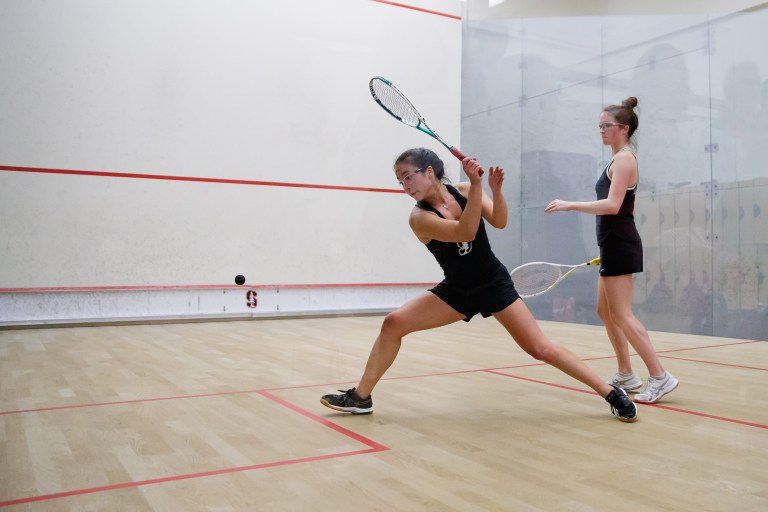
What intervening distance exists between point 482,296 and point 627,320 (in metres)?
0.60

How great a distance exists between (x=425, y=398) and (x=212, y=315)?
3143 mm

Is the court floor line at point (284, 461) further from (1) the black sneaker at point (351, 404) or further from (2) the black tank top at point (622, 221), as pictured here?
(2) the black tank top at point (622, 221)

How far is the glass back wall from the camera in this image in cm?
400

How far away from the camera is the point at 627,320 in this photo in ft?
6.82

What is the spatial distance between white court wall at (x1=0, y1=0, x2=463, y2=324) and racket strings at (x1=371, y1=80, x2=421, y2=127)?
2983 millimetres

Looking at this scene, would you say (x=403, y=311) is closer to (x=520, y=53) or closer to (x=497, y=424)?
Answer: (x=497, y=424)

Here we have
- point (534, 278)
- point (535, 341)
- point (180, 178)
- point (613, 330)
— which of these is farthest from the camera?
point (180, 178)

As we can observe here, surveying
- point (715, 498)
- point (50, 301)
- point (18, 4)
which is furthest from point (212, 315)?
point (715, 498)

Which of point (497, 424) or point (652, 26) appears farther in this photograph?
point (652, 26)

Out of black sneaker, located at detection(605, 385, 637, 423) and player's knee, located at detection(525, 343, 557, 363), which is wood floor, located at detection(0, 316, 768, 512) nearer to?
black sneaker, located at detection(605, 385, 637, 423)

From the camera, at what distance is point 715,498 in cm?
121

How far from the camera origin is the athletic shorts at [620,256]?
2.06m

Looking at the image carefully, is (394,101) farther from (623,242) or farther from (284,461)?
(284,461)

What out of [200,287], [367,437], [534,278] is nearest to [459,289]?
[367,437]
